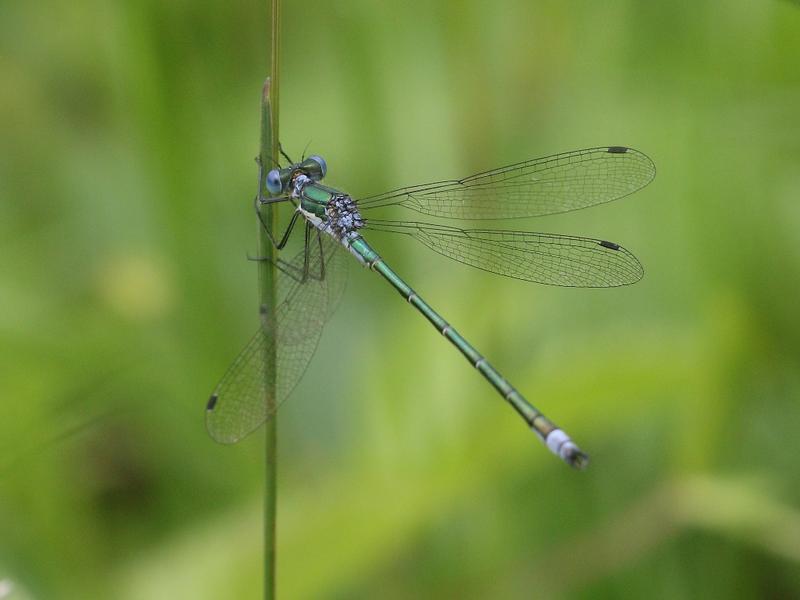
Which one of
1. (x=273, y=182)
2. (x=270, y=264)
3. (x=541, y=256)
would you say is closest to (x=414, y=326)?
(x=541, y=256)

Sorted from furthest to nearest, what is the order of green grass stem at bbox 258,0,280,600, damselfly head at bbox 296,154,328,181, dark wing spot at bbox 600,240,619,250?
damselfly head at bbox 296,154,328,181
dark wing spot at bbox 600,240,619,250
green grass stem at bbox 258,0,280,600

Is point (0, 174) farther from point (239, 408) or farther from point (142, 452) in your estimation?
point (239, 408)

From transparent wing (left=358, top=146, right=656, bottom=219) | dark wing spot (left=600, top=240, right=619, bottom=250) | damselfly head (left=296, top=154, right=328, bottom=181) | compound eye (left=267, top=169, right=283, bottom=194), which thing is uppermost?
damselfly head (left=296, top=154, right=328, bottom=181)

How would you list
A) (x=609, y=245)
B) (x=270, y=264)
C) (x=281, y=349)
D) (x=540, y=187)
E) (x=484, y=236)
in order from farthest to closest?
(x=484, y=236)
(x=540, y=187)
(x=609, y=245)
(x=281, y=349)
(x=270, y=264)

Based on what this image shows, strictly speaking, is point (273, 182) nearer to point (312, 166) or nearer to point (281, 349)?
point (281, 349)

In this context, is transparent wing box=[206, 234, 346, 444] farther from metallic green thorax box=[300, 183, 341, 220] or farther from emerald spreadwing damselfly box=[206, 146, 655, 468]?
metallic green thorax box=[300, 183, 341, 220]

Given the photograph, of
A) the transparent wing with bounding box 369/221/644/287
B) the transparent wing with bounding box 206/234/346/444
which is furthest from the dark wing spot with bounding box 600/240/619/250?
the transparent wing with bounding box 206/234/346/444

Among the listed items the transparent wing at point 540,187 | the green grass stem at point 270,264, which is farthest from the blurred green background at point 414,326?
the green grass stem at point 270,264

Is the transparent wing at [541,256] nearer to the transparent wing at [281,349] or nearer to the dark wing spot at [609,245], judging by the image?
the dark wing spot at [609,245]
